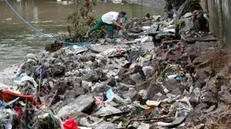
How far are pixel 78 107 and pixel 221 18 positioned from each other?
343 centimetres

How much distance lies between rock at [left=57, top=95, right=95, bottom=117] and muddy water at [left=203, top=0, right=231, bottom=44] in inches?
107

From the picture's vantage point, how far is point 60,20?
815 inches

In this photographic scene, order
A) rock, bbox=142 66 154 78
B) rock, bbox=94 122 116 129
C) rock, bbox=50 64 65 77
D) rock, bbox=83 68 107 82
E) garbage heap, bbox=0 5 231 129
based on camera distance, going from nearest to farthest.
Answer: garbage heap, bbox=0 5 231 129 → rock, bbox=94 122 116 129 → rock, bbox=142 66 154 78 → rock, bbox=83 68 107 82 → rock, bbox=50 64 65 77

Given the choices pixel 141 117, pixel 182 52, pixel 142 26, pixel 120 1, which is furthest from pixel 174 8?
pixel 120 1

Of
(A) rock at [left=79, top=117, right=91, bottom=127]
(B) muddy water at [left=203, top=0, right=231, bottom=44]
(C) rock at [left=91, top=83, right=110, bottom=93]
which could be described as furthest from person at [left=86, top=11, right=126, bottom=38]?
(A) rock at [left=79, top=117, right=91, bottom=127]

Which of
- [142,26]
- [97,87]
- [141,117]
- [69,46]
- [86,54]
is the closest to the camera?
[141,117]

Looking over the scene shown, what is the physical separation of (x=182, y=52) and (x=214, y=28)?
1389mm

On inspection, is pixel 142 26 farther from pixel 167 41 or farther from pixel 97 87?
pixel 97 87

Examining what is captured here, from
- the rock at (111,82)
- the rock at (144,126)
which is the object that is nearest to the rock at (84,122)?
the rock at (144,126)

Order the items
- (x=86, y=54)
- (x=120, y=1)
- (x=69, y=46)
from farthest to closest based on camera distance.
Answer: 1. (x=120, y=1)
2. (x=69, y=46)
3. (x=86, y=54)

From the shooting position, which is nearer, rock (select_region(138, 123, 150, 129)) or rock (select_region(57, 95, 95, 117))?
rock (select_region(138, 123, 150, 129))

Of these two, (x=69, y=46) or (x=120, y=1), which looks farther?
(x=120, y=1)

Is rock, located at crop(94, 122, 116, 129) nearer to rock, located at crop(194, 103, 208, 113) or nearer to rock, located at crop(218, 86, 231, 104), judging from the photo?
rock, located at crop(194, 103, 208, 113)

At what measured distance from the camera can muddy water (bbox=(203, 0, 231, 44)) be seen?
22.5 feet
